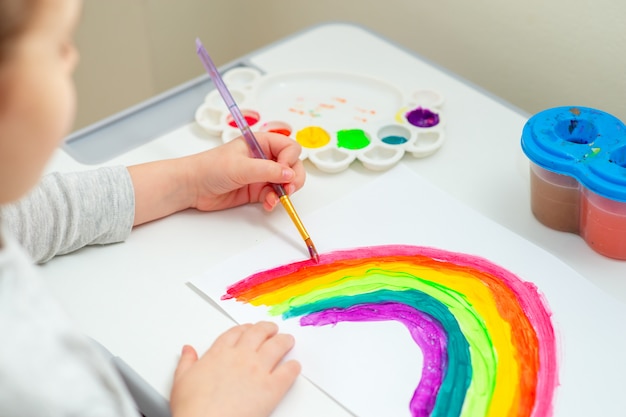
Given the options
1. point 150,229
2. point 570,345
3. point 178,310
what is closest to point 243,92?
point 150,229

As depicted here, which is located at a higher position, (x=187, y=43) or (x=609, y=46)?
(x=609, y=46)

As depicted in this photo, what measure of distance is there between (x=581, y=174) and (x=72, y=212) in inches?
18.6

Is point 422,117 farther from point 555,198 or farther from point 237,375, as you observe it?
point 237,375

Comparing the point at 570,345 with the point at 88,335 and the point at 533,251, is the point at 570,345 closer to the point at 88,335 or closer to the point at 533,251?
the point at 533,251

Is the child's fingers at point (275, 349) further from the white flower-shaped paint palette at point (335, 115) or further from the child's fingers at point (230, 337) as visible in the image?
the white flower-shaped paint palette at point (335, 115)

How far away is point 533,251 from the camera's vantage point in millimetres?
721

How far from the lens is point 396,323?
652mm

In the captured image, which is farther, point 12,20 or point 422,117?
point 422,117

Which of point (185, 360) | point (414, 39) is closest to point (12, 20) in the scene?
point (185, 360)

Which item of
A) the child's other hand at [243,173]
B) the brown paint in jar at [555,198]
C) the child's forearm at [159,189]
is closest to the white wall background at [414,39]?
the brown paint in jar at [555,198]

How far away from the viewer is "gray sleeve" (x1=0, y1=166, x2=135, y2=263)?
2.30 feet

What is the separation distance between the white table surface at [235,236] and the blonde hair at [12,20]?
30cm

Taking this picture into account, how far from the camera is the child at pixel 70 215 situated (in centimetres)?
42

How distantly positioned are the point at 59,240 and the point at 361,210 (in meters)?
0.29
